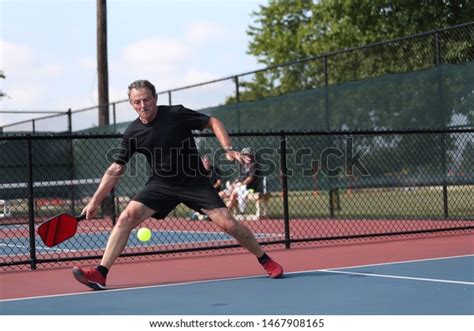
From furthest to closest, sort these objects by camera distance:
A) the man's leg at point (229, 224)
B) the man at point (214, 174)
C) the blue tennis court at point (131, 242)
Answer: the man at point (214, 174) → the blue tennis court at point (131, 242) → the man's leg at point (229, 224)

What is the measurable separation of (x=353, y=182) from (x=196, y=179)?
322 inches

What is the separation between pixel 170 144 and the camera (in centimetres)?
716

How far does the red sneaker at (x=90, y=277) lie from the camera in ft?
22.7

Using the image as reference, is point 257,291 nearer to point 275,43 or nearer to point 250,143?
point 250,143

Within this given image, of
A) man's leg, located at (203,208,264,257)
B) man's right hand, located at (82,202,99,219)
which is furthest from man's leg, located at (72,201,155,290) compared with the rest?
man's leg, located at (203,208,264,257)

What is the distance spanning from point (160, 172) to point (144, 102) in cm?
64

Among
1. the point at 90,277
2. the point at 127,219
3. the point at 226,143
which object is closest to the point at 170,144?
the point at 226,143

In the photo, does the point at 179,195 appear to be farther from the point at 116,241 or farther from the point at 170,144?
the point at 116,241

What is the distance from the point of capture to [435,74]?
13.9m

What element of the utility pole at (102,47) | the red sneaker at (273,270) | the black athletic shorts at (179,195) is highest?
the utility pole at (102,47)

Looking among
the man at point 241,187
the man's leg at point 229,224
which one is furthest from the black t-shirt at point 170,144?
the man at point 241,187

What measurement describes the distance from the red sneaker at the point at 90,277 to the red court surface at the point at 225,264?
22cm

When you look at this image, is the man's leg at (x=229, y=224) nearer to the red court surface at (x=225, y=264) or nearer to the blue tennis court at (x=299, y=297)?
the blue tennis court at (x=299, y=297)
